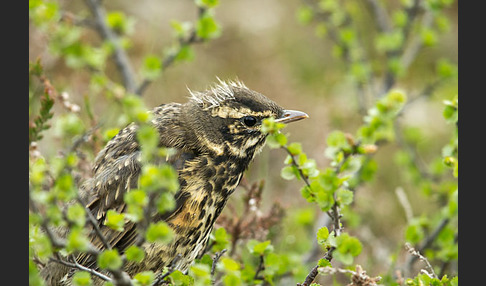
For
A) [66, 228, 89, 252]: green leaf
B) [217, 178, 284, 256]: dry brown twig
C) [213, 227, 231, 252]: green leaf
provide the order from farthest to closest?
[217, 178, 284, 256]: dry brown twig < [213, 227, 231, 252]: green leaf < [66, 228, 89, 252]: green leaf

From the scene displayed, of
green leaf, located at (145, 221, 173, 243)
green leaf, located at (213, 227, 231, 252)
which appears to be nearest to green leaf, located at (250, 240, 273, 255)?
green leaf, located at (213, 227, 231, 252)

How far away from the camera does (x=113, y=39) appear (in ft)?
17.8

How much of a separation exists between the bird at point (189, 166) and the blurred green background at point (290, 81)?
952 millimetres

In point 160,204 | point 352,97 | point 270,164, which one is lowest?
point 160,204

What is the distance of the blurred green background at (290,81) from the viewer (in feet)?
19.9

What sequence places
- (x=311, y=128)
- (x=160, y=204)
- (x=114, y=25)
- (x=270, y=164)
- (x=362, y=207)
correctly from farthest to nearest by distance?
1. (x=311, y=128)
2. (x=270, y=164)
3. (x=362, y=207)
4. (x=114, y=25)
5. (x=160, y=204)

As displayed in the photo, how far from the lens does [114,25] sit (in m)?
5.29

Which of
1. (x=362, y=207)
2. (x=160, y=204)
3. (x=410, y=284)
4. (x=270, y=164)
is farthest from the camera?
(x=270, y=164)

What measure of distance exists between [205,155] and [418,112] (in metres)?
5.37

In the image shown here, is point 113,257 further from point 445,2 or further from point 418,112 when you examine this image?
point 418,112

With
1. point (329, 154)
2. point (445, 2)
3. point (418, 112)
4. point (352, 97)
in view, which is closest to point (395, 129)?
point (445, 2)

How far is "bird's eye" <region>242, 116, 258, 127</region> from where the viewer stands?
389 centimetres

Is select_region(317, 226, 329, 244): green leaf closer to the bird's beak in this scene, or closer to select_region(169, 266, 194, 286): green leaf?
select_region(169, 266, 194, 286): green leaf

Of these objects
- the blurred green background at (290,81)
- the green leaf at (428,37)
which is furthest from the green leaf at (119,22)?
the green leaf at (428,37)
